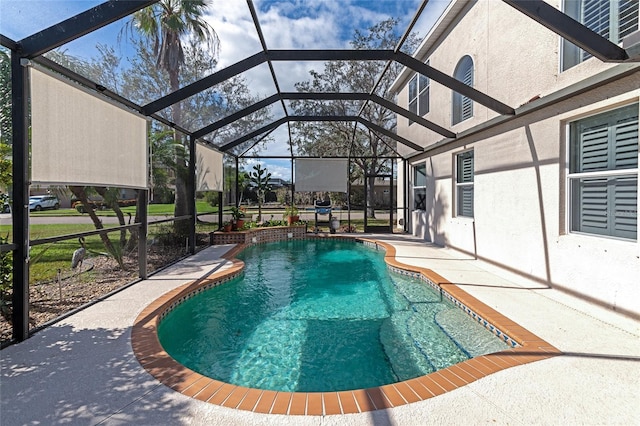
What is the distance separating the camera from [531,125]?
18.4ft

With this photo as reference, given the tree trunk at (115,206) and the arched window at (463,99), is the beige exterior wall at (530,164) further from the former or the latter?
the tree trunk at (115,206)

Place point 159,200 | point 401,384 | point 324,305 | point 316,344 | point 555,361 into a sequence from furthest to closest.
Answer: point 159,200 → point 324,305 → point 316,344 → point 555,361 → point 401,384

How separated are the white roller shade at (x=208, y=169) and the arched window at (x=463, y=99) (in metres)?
7.65

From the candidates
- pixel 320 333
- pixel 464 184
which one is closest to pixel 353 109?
pixel 464 184

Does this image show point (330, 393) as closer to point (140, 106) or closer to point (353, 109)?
point (140, 106)

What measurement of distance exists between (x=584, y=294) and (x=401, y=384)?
371 cm

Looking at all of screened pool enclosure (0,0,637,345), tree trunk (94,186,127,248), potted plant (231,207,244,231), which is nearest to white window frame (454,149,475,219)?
screened pool enclosure (0,0,637,345)

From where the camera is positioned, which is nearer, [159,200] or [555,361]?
[555,361]

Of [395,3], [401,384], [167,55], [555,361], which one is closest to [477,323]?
[555,361]

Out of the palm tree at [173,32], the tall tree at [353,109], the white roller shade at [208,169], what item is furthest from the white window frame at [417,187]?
the palm tree at [173,32]

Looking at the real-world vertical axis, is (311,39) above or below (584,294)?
above

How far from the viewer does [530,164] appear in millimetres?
5617

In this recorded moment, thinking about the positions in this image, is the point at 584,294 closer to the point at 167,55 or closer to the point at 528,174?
the point at 528,174

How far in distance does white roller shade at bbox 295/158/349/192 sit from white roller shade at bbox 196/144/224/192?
392 cm
